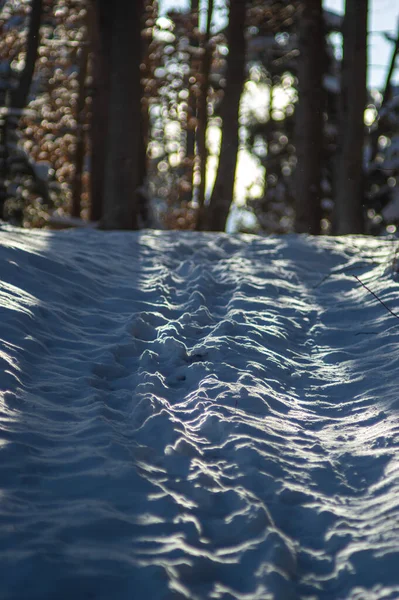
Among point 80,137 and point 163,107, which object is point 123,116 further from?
point 163,107

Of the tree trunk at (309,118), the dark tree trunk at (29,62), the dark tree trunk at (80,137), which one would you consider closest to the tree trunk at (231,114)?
the tree trunk at (309,118)

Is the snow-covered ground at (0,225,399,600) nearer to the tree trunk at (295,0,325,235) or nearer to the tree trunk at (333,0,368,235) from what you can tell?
the tree trunk at (333,0,368,235)

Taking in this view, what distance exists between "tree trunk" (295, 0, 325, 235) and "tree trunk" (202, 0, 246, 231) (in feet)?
3.85

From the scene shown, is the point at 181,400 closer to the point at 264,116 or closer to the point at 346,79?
the point at 346,79

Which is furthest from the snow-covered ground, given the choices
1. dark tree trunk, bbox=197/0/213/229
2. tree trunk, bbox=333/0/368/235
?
dark tree trunk, bbox=197/0/213/229

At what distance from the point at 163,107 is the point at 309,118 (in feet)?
21.7

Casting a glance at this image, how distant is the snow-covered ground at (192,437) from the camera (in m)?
2.54

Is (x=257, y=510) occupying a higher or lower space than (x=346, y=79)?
lower

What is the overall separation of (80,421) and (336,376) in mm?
1885

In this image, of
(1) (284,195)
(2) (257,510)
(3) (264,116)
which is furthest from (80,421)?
(3) (264,116)

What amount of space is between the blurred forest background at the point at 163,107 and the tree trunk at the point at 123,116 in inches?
0.7

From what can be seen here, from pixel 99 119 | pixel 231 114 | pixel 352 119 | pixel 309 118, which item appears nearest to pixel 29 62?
pixel 99 119

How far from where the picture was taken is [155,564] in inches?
98.6

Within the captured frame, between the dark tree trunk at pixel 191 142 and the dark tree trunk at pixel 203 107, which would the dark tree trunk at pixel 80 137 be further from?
the dark tree trunk at pixel 203 107
